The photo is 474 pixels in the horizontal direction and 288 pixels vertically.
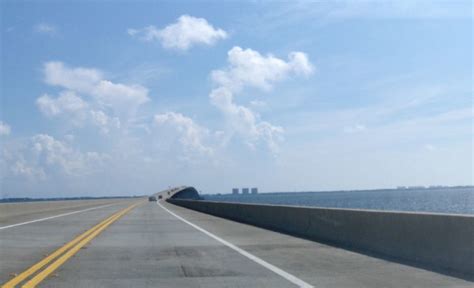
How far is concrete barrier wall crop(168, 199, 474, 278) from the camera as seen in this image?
40.7ft

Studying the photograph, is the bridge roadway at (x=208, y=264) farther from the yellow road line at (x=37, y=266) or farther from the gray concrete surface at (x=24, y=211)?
the gray concrete surface at (x=24, y=211)

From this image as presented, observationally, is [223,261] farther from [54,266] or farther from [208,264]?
[54,266]

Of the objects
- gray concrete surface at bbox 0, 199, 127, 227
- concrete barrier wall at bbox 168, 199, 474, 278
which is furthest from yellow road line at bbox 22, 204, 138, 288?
gray concrete surface at bbox 0, 199, 127, 227

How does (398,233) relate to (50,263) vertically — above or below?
above

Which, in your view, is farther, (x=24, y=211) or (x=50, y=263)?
(x=24, y=211)

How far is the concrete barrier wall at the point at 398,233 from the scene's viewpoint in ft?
40.7

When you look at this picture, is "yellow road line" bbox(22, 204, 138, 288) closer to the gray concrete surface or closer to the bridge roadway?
the bridge roadway

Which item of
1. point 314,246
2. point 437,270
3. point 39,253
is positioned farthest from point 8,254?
point 437,270

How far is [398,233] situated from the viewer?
1505cm

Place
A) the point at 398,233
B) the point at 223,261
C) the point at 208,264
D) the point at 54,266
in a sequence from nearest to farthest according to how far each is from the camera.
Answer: the point at 54,266 < the point at 208,264 < the point at 223,261 < the point at 398,233

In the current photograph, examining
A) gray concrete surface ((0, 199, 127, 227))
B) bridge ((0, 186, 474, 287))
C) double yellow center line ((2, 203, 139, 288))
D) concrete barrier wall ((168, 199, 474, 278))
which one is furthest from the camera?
gray concrete surface ((0, 199, 127, 227))

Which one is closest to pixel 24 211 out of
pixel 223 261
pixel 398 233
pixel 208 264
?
pixel 223 261

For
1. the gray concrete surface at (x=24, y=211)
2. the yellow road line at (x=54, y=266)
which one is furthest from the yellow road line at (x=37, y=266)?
the gray concrete surface at (x=24, y=211)

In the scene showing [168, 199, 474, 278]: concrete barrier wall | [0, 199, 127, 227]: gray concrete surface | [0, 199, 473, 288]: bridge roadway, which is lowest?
[0, 199, 473, 288]: bridge roadway
